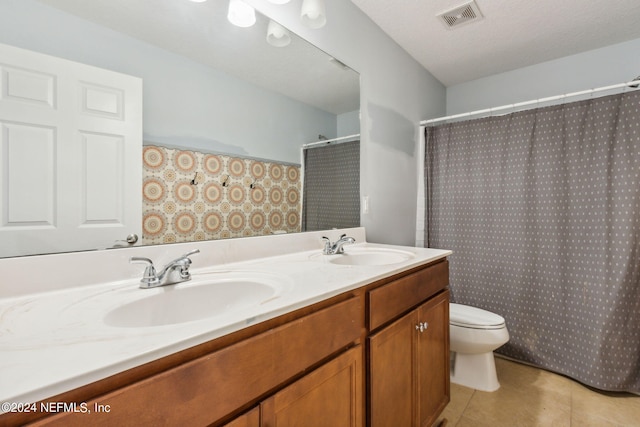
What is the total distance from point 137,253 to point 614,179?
2.44 meters

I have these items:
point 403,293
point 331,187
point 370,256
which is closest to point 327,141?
point 331,187

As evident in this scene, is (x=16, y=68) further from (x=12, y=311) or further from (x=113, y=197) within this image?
(x=12, y=311)

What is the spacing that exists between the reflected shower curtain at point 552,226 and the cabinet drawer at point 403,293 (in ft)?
3.06

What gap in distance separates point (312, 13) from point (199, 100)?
2.35 ft

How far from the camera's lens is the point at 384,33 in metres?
2.06

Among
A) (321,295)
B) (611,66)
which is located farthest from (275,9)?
(611,66)

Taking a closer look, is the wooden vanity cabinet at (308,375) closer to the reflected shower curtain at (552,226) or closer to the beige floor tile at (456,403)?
the beige floor tile at (456,403)

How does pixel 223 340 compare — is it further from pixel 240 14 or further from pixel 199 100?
pixel 240 14

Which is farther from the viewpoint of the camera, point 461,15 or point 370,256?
point 461,15

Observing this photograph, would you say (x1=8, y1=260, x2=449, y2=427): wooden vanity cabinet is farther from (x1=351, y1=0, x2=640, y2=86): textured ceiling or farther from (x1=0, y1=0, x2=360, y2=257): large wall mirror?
(x1=351, y1=0, x2=640, y2=86): textured ceiling

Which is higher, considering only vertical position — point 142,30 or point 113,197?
point 142,30

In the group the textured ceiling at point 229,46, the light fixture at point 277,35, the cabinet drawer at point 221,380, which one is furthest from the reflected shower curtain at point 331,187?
the cabinet drawer at point 221,380

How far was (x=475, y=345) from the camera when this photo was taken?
1.75 m

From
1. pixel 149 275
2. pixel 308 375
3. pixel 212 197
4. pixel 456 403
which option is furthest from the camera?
pixel 456 403
